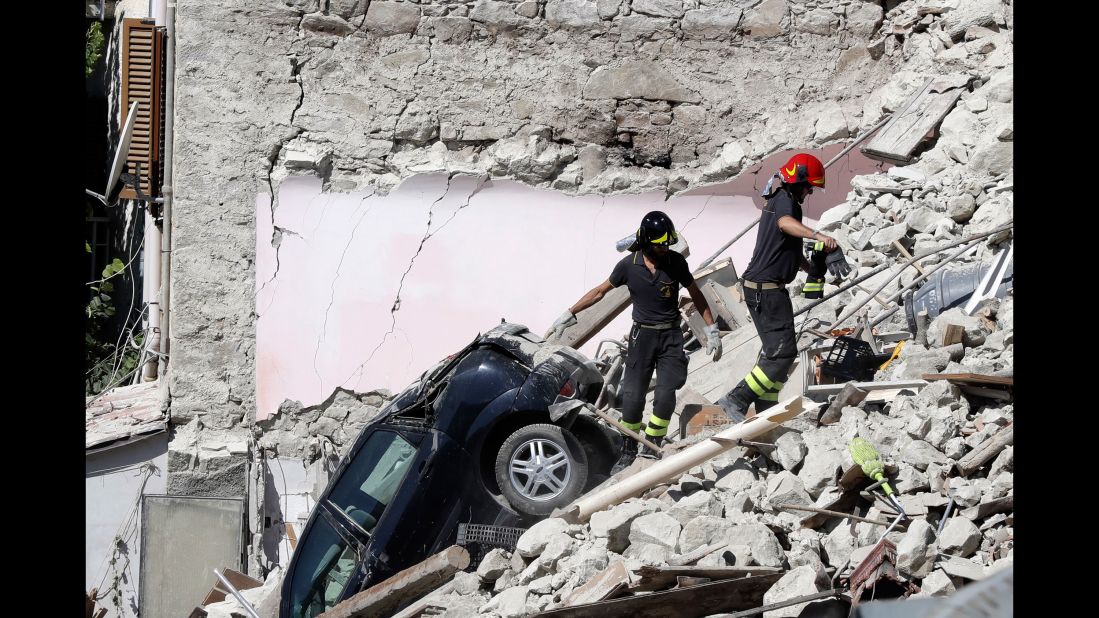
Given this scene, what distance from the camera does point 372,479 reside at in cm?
629

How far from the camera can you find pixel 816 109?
9.89 m

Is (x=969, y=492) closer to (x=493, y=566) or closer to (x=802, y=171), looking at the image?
(x=493, y=566)

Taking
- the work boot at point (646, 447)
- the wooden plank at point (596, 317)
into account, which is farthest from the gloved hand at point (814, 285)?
the wooden plank at point (596, 317)

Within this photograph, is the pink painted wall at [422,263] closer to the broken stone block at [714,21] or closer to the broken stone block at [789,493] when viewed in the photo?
the broken stone block at [714,21]

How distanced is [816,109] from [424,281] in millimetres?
3988

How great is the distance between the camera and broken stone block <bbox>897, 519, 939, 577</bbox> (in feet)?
14.5

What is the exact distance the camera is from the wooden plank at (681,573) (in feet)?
14.9

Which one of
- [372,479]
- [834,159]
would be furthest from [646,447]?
[834,159]

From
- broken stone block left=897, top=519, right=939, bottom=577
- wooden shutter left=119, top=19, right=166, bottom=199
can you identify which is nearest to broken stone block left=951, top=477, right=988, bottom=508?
broken stone block left=897, top=519, right=939, bottom=577

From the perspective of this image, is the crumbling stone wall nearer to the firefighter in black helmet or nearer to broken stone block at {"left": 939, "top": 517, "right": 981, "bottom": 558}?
the firefighter in black helmet

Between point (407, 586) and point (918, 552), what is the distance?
266 centimetres

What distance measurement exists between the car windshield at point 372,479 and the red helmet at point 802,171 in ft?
9.51

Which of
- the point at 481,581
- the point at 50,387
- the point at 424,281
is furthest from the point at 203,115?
the point at 50,387

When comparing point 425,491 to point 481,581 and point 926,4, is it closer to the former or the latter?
point 481,581
